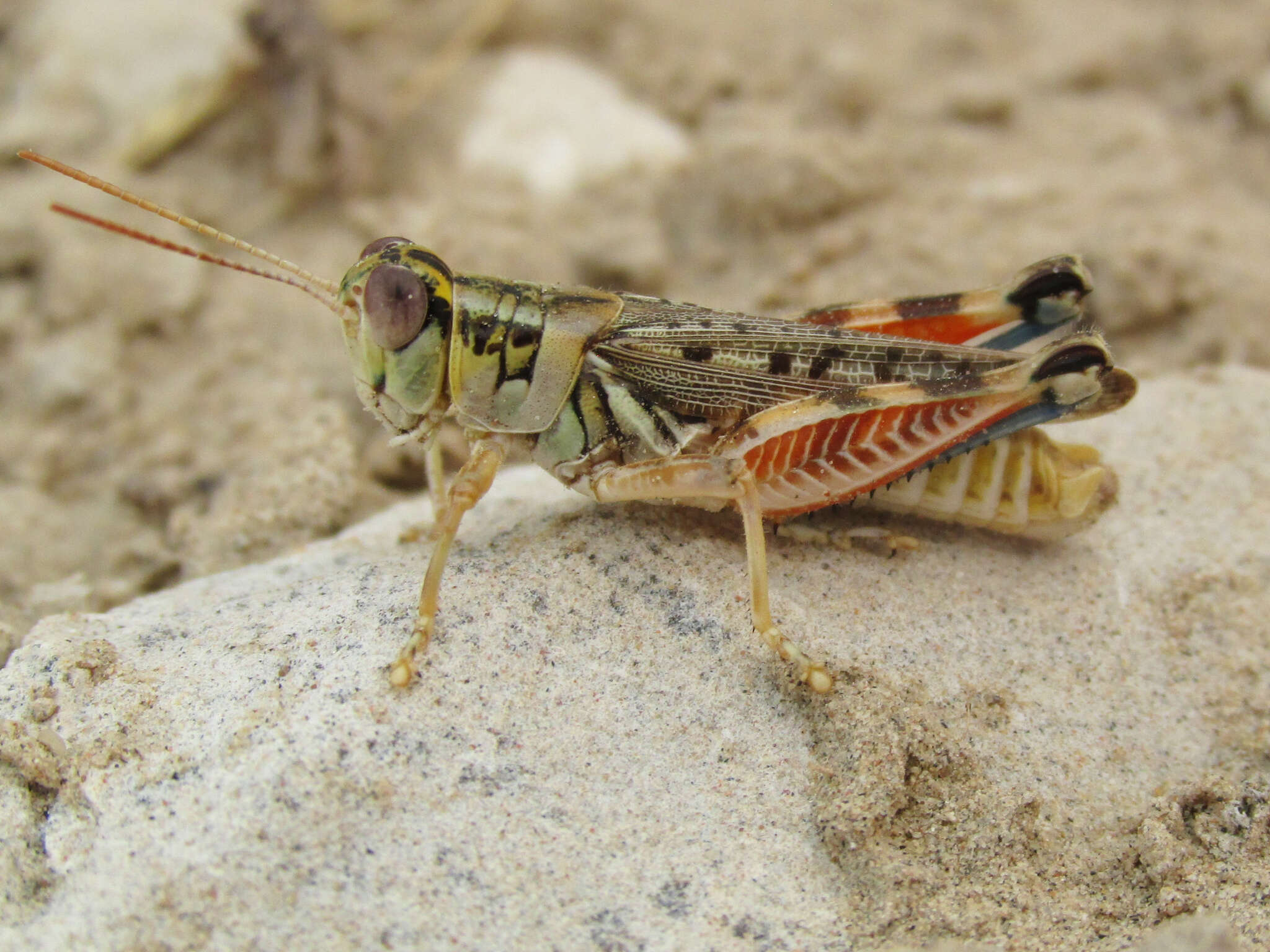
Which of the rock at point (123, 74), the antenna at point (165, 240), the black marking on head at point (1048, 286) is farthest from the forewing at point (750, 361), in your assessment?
the rock at point (123, 74)

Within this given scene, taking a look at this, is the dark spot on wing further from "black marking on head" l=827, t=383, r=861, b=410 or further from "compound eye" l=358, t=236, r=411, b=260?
"black marking on head" l=827, t=383, r=861, b=410

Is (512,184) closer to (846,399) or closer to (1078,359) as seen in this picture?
(846,399)

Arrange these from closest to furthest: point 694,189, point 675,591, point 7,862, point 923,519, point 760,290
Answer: point 7,862, point 675,591, point 923,519, point 760,290, point 694,189

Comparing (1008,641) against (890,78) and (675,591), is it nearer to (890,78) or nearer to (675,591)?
(675,591)

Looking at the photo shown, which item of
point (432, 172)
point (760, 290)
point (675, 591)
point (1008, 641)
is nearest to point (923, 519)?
point (1008, 641)

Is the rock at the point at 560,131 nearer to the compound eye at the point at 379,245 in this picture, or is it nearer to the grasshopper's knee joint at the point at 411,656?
the compound eye at the point at 379,245

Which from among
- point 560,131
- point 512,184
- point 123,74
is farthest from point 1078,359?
point 123,74

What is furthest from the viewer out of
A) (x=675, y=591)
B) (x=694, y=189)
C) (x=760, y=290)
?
(x=694, y=189)
